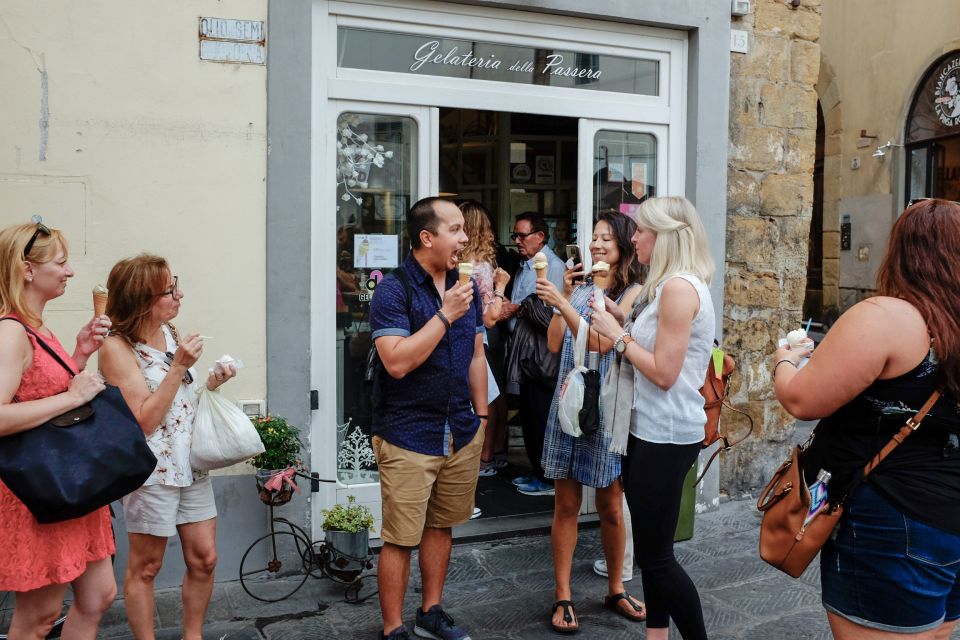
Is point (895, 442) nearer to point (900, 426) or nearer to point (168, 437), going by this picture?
point (900, 426)

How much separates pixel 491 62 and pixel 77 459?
11.5 feet

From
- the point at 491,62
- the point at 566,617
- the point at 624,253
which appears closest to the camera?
the point at 566,617

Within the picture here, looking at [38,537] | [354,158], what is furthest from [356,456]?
[38,537]

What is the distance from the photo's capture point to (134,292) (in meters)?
3.45

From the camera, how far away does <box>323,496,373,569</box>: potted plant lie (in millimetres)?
4527

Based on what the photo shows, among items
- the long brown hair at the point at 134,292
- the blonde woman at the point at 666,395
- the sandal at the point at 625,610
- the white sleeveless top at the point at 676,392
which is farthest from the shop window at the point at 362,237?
the white sleeveless top at the point at 676,392

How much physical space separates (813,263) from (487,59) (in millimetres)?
13940

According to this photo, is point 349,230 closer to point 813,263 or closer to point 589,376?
point 589,376

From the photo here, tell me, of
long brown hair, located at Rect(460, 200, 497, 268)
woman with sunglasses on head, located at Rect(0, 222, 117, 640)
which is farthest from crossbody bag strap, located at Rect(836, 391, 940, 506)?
long brown hair, located at Rect(460, 200, 497, 268)

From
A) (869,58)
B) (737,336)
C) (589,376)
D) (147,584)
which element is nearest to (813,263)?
(869,58)

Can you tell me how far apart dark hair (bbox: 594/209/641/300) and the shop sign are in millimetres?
1517

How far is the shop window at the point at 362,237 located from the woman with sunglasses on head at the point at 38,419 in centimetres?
210

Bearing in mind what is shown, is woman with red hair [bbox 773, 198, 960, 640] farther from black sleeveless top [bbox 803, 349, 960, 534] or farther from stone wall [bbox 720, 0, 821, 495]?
stone wall [bbox 720, 0, 821, 495]

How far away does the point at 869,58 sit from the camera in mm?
15539
